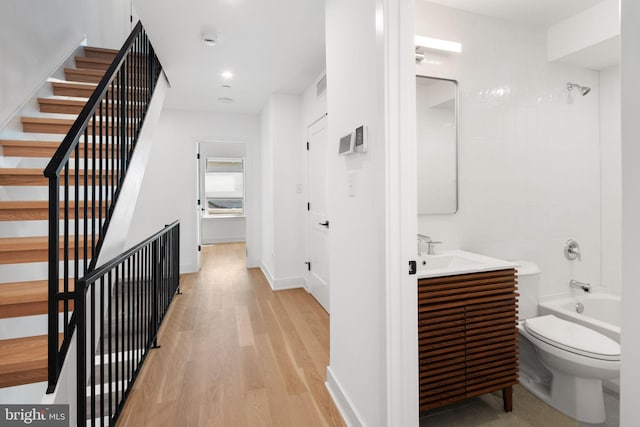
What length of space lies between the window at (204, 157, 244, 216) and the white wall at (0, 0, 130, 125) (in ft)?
16.2

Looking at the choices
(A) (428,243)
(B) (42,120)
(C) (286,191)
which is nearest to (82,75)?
(B) (42,120)

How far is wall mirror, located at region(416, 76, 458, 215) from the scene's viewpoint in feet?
7.58

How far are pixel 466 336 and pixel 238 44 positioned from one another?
2.94 meters

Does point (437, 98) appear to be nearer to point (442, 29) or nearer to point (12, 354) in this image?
point (442, 29)

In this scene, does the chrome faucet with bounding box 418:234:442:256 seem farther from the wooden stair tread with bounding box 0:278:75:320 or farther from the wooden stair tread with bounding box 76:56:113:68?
the wooden stair tread with bounding box 76:56:113:68

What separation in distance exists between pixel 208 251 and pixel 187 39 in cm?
529

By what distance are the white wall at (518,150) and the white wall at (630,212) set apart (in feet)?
5.68

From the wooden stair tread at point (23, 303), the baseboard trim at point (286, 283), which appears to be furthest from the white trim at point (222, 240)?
the wooden stair tread at point (23, 303)

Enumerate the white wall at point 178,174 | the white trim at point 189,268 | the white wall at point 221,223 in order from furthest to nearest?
1. the white wall at point 221,223
2. the white trim at point 189,268
3. the white wall at point 178,174

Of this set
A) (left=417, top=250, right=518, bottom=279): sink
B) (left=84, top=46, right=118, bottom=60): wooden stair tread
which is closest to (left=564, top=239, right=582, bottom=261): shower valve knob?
(left=417, top=250, right=518, bottom=279): sink

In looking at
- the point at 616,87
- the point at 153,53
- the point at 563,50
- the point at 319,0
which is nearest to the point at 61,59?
the point at 153,53

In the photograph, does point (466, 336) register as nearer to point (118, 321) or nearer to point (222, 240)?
point (118, 321)

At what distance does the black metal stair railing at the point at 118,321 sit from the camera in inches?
53.7

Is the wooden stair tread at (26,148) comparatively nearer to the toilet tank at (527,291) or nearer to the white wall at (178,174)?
the white wall at (178,174)
